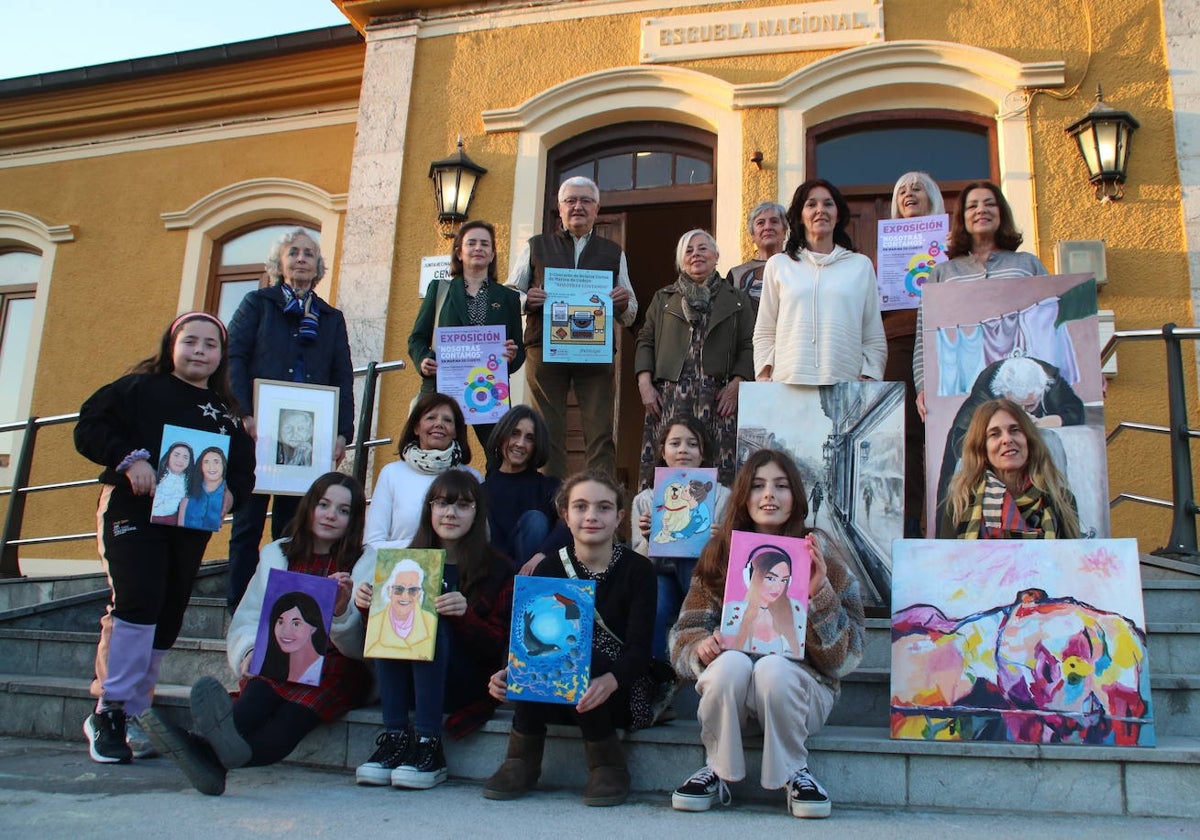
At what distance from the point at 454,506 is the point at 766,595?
1.16 meters

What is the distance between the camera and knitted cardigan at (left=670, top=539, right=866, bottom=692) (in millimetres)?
2998

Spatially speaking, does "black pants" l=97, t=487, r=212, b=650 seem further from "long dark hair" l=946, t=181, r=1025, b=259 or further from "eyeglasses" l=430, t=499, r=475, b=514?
"long dark hair" l=946, t=181, r=1025, b=259

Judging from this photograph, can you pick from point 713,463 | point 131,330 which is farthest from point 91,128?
point 713,463

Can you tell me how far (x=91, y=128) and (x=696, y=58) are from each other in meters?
5.71

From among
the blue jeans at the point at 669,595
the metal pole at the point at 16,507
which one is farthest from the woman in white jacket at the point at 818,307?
the metal pole at the point at 16,507

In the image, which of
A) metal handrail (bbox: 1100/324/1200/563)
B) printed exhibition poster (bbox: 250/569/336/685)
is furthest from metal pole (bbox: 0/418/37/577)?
metal handrail (bbox: 1100/324/1200/563)

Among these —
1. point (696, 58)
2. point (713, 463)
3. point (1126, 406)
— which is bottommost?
point (713, 463)

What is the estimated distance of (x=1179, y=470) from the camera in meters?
4.59

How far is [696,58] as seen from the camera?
6.93m

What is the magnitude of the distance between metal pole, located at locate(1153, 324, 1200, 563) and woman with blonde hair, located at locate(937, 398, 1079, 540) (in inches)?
52.6

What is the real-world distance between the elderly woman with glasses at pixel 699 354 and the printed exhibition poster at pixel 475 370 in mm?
692

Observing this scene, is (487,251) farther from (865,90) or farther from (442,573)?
(865,90)

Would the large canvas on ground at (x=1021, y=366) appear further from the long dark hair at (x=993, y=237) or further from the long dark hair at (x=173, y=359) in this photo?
the long dark hair at (x=173, y=359)

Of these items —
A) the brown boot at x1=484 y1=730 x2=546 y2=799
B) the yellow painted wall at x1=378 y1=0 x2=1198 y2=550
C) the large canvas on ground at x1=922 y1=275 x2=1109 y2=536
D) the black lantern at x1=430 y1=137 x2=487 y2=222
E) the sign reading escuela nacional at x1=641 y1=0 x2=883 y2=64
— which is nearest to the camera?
the brown boot at x1=484 y1=730 x2=546 y2=799
